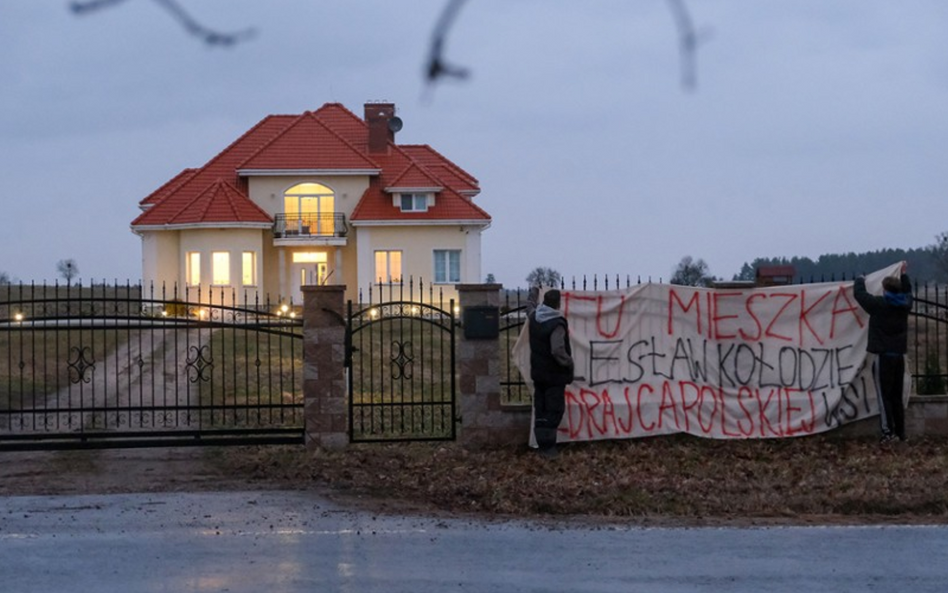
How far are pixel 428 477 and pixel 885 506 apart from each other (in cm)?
430

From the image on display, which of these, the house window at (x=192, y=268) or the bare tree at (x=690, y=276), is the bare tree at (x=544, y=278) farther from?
the house window at (x=192, y=268)

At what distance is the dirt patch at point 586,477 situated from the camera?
1167cm

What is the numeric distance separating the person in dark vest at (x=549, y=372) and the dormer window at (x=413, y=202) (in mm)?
33731

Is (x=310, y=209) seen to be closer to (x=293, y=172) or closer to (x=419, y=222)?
(x=293, y=172)

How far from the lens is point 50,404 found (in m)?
20.6

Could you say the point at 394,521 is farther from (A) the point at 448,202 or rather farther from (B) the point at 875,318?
(A) the point at 448,202

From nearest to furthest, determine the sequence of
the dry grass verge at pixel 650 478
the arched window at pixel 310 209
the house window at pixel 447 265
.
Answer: the dry grass verge at pixel 650 478 < the arched window at pixel 310 209 < the house window at pixel 447 265

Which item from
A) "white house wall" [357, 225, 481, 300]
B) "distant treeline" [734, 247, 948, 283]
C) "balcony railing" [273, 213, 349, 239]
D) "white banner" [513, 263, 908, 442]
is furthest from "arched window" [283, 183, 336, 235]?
"white banner" [513, 263, 908, 442]

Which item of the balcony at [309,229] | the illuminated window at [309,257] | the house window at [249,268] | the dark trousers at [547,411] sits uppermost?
the balcony at [309,229]

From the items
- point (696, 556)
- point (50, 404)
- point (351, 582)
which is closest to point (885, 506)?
point (696, 556)

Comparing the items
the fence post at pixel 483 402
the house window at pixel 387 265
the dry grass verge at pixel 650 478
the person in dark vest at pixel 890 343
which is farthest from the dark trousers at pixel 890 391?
the house window at pixel 387 265

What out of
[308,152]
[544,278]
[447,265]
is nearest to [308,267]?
[308,152]

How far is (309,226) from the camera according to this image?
48.0m

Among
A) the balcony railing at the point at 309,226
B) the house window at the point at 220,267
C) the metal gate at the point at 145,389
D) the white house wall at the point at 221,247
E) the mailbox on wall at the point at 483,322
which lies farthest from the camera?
the balcony railing at the point at 309,226
